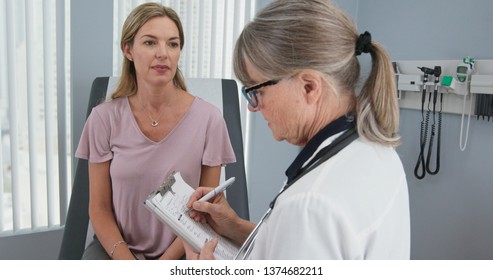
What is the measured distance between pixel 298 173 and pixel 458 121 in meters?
1.41

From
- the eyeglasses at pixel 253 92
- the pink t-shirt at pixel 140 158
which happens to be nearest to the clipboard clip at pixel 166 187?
the pink t-shirt at pixel 140 158

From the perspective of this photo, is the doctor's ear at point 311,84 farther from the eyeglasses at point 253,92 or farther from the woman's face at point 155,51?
the woman's face at point 155,51

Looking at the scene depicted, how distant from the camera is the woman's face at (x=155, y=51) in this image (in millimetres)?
1387

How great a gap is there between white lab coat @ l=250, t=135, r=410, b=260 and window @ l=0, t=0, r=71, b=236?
1.38 m

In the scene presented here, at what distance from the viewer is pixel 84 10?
1.75 meters

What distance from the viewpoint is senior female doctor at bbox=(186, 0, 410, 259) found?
0.61 metres

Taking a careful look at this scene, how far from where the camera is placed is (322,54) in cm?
71

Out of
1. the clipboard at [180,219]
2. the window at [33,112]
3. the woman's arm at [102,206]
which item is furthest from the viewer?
the window at [33,112]

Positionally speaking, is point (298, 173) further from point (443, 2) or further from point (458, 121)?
point (443, 2)

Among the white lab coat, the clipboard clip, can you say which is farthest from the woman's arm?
the white lab coat

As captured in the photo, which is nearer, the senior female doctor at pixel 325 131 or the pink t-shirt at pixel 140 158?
the senior female doctor at pixel 325 131

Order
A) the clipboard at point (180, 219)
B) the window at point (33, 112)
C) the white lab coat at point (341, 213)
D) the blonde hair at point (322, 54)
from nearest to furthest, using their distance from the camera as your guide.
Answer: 1. the white lab coat at point (341, 213)
2. the blonde hair at point (322, 54)
3. the clipboard at point (180, 219)
4. the window at point (33, 112)

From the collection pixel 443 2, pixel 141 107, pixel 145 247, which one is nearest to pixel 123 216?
pixel 145 247

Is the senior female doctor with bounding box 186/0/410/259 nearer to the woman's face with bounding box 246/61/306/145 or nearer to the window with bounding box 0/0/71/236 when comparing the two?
the woman's face with bounding box 246/61/306/145
